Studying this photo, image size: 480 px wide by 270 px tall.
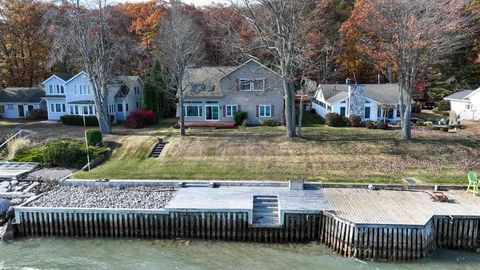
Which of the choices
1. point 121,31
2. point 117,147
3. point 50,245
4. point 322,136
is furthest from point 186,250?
point 121,31

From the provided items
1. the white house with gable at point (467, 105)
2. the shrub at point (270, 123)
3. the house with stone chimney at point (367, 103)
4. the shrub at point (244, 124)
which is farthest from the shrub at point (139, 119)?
the white house with gable at point (467, 105)

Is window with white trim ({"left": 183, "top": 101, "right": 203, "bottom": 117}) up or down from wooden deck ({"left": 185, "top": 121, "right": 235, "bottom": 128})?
up

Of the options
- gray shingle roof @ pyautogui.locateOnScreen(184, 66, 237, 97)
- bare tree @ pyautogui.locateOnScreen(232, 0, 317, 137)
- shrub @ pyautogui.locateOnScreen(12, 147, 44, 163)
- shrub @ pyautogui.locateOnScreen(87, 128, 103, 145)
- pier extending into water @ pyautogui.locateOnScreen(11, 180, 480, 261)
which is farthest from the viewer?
gray shingle roof @ pyautogui.locateOnScreen(184, 66, 237, 97)

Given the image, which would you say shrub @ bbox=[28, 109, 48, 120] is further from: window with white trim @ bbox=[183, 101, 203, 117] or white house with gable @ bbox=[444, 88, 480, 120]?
white house with gable @ bbox=[444, 88, 480, 120]

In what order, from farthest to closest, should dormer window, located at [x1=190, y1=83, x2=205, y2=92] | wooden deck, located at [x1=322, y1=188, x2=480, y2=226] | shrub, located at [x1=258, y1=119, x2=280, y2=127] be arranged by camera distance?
dormer window, located at [x1=190, y1=83, x2=205, y2=92], shrub, located at [x1=258, y1=119, x2=280, y2=127], wooden deck, located at [x1=322, y1=188, x2=480, y2=226]

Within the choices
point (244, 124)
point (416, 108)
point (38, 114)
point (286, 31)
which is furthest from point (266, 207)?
point (416, 108)

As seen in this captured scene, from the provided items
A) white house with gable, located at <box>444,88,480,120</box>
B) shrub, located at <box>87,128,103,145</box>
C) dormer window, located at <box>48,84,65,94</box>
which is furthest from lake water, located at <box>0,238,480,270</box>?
white house with gable, located at <box>444,88,480,120</box>
